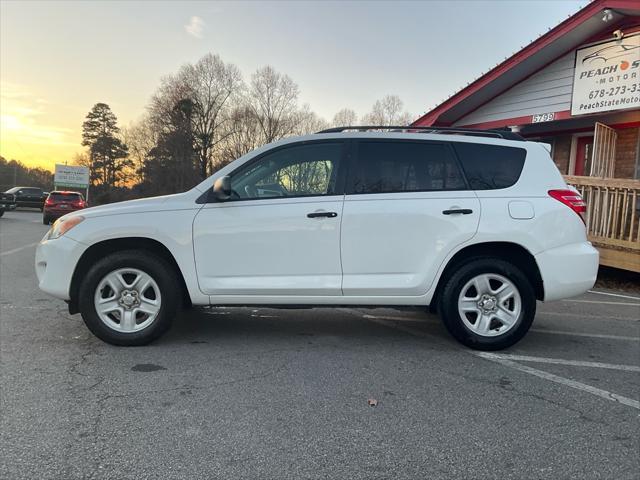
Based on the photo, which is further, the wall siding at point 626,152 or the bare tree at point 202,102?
the bare tree at point 202,102

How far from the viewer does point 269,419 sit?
2.98 m

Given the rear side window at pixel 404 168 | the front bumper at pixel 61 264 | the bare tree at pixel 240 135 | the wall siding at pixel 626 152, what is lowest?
the front bumper at pixel 61 264

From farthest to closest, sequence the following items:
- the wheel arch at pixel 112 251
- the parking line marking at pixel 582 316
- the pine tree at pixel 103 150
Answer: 1. the pine tree at pixel 103 150
2. the parking line marking at pixel 582 316
3. the wheel arch at pixel 112 251

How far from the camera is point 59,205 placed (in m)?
21.1

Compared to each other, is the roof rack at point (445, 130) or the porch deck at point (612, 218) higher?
the roof rack at point (445, 130)

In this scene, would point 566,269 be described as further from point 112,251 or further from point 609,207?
point 609,207

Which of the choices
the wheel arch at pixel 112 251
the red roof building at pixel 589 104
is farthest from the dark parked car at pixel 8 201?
the wheel arch at pixel 112 251

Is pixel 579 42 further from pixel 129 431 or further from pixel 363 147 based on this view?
A: pixel 129 431

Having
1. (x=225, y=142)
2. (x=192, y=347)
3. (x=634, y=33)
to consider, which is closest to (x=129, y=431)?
(x=192, y=347)

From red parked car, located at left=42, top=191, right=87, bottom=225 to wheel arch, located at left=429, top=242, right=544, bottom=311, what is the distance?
65.6ft

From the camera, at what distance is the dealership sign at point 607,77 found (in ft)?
32.6

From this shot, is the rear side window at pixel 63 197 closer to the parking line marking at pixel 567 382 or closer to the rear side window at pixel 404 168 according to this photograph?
the rear side window at pixel 404 168

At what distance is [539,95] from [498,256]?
9.25 meters

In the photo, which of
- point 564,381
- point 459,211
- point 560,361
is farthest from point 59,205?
point 564,381
